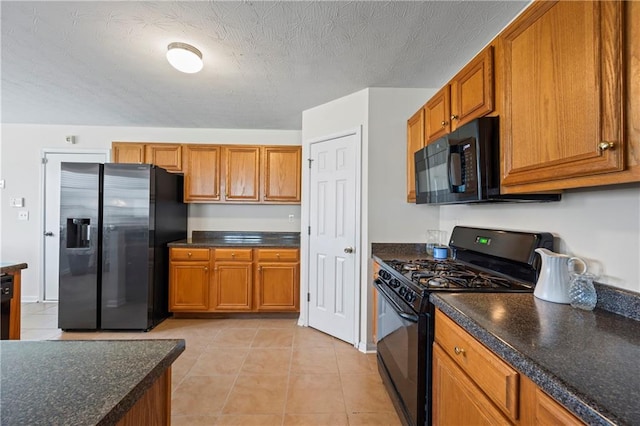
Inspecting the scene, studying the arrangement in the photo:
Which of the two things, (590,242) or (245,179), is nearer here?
(590,242)

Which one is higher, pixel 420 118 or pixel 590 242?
pixel 420 118

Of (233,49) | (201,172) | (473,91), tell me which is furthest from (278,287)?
(473,91)

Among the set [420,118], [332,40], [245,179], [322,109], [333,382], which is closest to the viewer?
[332,40]

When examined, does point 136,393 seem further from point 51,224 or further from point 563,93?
point 51,224

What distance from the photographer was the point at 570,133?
99 cm

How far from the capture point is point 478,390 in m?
0.94

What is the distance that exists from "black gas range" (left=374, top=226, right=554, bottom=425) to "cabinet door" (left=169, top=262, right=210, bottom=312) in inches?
83.4

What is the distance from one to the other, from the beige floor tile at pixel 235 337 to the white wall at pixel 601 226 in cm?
247

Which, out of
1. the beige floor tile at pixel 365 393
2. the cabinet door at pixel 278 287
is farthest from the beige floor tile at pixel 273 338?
the beige floor tile at pixel 365 393

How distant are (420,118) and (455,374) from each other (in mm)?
1814

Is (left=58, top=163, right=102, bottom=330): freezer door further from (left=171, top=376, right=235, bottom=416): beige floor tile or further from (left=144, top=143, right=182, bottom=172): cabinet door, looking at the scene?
(left=171, top=376, right=235, bottom=416): beige floor tile

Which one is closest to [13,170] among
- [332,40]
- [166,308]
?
[166,308]

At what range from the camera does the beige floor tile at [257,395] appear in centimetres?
177

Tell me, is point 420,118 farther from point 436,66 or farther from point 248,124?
point 248,124
